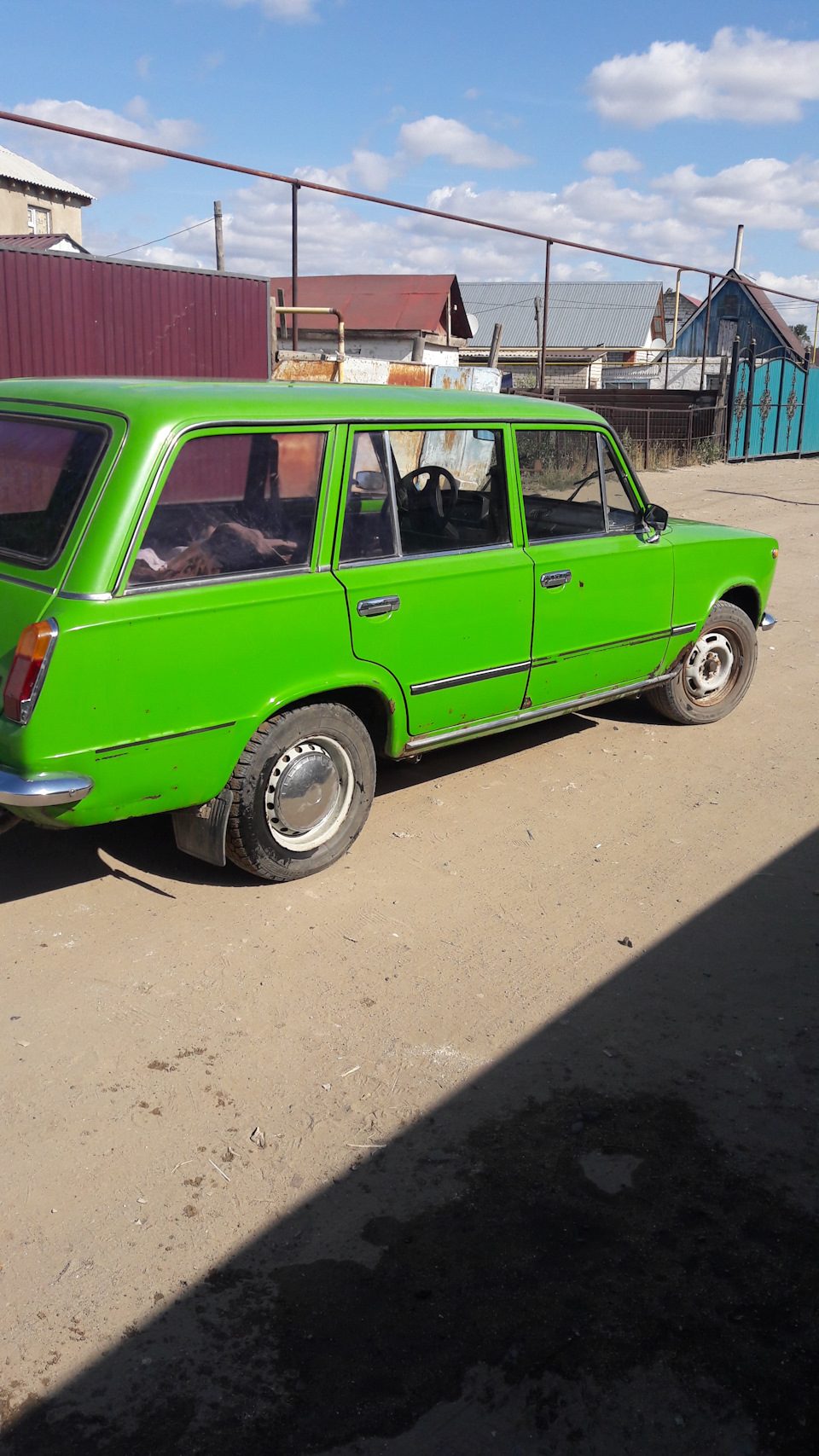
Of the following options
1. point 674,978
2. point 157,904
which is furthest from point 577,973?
point 157,904

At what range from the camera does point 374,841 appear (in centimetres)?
486

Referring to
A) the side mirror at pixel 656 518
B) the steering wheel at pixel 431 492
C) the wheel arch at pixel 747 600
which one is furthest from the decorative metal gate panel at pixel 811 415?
the steering wheel at pixel 431 492

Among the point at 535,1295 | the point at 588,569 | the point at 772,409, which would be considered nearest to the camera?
the point at 535,1295

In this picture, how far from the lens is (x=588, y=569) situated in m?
5.28

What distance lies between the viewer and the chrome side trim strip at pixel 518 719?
4.77m

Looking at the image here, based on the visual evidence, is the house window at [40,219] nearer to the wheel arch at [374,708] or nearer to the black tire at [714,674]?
the black tire at [714,674]

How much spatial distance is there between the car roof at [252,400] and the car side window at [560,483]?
→ 0.19 metres

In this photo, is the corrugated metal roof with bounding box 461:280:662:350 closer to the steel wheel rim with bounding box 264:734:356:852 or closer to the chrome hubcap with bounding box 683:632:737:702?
the chrome hubcap with bounding box 683:632:737:702

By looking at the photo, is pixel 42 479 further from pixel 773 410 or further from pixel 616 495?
pixel 773 410

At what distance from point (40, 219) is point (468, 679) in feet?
124

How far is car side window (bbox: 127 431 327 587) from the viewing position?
12.2ft

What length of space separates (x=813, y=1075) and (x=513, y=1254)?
4.04 ft

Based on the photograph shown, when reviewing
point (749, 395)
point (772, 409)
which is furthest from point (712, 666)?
point (772, 409)

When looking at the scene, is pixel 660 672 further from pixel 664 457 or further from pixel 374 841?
pixel 664 457
